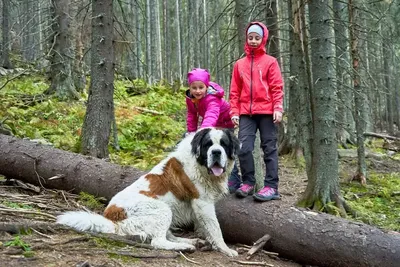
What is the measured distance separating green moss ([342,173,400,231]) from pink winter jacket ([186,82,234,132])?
271 centimetres

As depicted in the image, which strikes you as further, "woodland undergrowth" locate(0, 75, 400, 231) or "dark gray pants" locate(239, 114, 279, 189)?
"woodland undergrowth" locate(0, 75, 400, 231)

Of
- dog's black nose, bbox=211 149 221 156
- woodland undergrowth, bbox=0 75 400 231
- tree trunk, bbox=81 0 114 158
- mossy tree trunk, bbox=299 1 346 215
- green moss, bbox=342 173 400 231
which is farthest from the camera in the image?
woodland undergrowth, bbox=0 75 400 231

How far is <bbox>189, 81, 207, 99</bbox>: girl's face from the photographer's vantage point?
575cm

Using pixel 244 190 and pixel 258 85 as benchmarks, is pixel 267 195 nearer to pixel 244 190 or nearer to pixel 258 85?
pixel 244 190

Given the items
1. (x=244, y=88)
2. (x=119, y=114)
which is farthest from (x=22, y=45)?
(x=244, y=88)

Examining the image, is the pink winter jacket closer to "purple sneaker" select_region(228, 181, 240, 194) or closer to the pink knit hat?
the pink knit hat

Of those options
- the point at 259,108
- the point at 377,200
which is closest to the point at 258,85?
the point at 259,108

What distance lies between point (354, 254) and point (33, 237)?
348 centimetres

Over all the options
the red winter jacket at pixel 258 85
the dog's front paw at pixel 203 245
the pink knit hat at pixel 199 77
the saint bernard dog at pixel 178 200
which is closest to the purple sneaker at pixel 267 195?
the saint bernard dog at pixel 178 200

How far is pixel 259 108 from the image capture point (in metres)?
5.62

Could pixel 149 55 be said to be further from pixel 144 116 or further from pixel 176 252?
pixel 176 252

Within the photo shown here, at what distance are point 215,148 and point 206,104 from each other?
1079 mm

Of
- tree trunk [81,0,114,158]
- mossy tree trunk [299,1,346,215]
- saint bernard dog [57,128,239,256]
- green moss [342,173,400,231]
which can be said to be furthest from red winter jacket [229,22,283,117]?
tree trunk [81,0,114,158]

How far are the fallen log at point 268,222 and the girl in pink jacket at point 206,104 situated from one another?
2.06 ft
